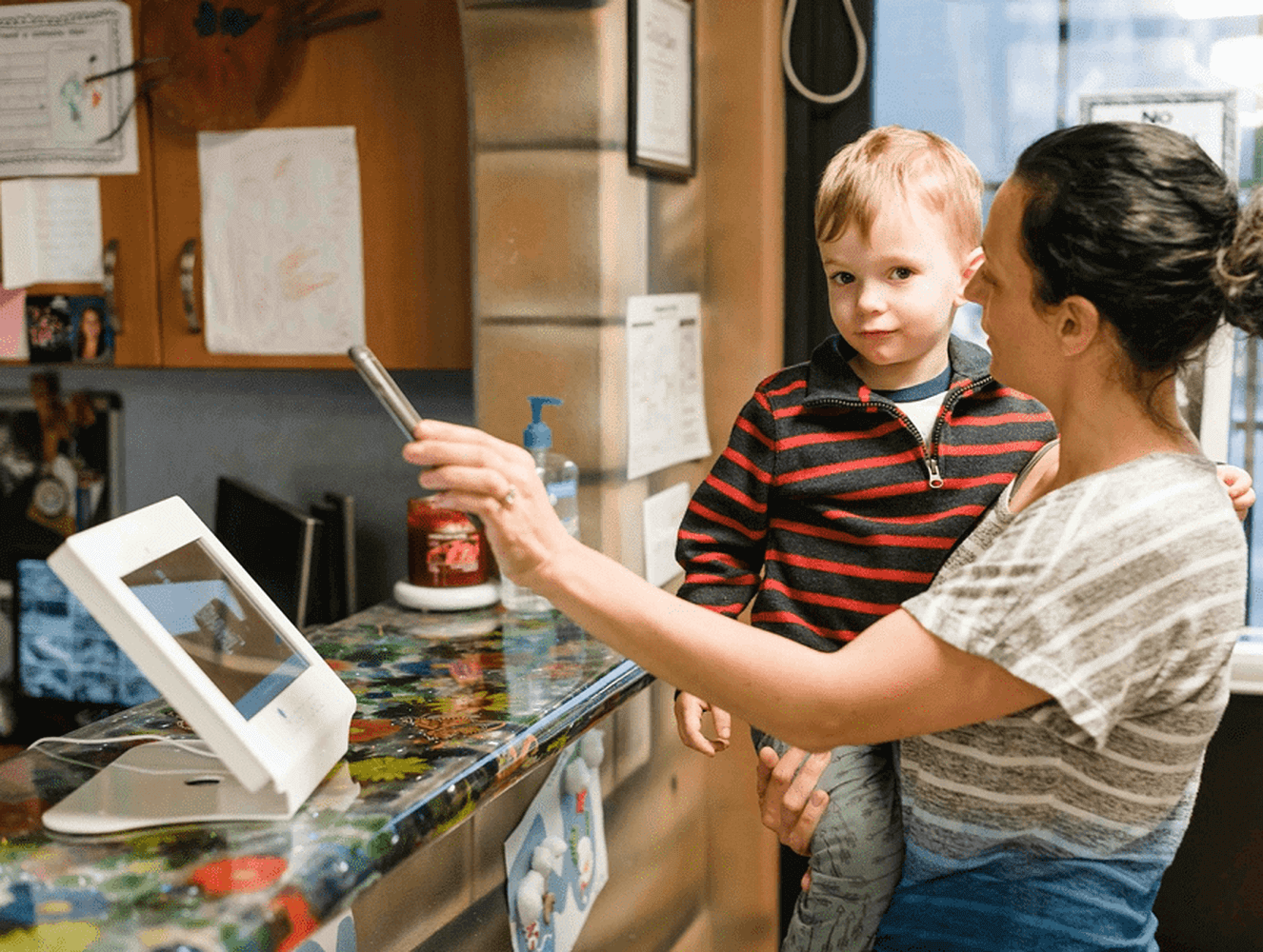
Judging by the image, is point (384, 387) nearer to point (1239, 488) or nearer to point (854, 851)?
point (854, 851)

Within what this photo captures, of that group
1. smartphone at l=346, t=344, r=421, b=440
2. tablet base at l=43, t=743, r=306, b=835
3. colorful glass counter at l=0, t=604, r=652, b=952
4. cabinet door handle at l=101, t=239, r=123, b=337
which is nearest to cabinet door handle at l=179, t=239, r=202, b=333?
cabinet door handle at l=101, t=239, r=123, b=337

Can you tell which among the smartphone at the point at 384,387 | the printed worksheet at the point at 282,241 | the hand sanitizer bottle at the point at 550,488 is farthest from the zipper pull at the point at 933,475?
the printed worksheet at the point at 282,241

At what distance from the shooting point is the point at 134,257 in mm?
2225

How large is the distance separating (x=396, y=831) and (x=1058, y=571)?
596mm

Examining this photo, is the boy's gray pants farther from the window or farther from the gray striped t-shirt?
the window

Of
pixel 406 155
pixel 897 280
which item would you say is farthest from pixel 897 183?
pixel 406 155

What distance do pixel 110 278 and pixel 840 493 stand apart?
1470 millimetres

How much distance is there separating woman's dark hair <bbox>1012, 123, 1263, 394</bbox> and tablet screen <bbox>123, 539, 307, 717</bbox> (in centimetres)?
78

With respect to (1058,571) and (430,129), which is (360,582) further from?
(1058,571)

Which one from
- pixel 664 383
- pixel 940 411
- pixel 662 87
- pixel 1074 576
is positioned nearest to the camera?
pixel 1074 576

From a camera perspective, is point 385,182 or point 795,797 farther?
point 385,182

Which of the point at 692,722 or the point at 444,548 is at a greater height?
the point at 444,548

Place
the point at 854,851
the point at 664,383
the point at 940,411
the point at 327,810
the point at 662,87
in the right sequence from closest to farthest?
the point at 327,810
the point at 854,851
the point at 940,411
the point at 662,87
the point at 664,383

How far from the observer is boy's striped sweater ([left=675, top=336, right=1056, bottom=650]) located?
56.6 inches
